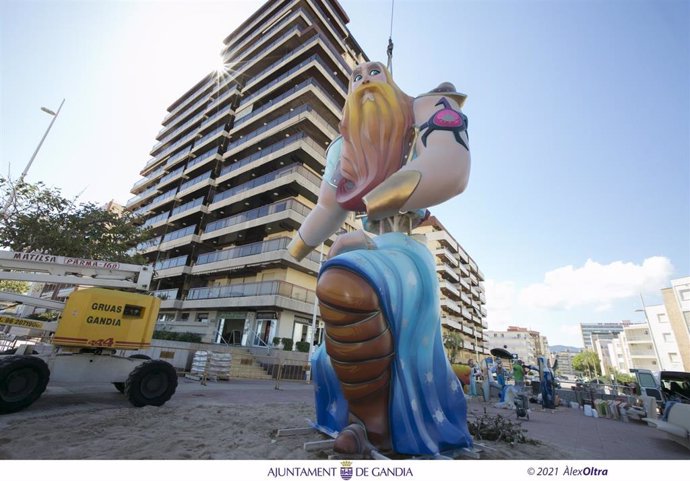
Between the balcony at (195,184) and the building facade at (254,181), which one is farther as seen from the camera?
the balcony at (195,184)

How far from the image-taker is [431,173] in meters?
3.77

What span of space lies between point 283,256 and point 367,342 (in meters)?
17.9

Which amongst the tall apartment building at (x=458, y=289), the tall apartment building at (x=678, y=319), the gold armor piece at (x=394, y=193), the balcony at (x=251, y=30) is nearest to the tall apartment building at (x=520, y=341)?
the tall apartment building at (x=458, y=289)

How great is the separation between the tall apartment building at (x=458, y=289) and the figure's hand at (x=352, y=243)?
113 feet

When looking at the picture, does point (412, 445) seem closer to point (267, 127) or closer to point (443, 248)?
point (267, 127)

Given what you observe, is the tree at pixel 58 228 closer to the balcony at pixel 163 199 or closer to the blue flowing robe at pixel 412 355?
the blue flowing robe at pixel 412 355

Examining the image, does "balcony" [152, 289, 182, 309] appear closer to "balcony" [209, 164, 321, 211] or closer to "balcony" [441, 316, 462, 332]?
"balcony" [209, 164, 321, 211]

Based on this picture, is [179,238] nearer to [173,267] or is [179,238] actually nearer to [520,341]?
[173,267]

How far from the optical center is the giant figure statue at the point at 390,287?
3.41 meters

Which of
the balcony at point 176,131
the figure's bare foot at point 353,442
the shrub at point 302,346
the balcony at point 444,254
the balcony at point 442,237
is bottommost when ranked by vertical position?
the figure's bare foot at point 353,442

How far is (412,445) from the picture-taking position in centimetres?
349

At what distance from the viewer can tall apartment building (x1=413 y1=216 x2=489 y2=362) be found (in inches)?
1747

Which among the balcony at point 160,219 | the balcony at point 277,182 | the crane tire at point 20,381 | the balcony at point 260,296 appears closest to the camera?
the crane tire at point 20,381
